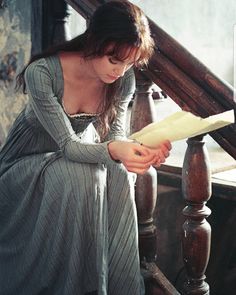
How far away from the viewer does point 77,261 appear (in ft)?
4.24

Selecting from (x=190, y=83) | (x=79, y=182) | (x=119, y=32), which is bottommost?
(x=79, y=182)

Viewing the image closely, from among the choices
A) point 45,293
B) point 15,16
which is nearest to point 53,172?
point 45,293

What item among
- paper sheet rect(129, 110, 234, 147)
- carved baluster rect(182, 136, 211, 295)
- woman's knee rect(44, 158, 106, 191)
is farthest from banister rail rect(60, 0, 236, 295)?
woman's knee rect(44, 158, 106, 191)

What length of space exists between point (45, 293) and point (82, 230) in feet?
0.91

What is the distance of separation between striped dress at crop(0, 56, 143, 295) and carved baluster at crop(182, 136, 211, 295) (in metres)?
0.16

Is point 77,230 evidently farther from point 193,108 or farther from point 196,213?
point 193,108

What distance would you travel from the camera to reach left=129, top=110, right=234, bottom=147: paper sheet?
1.00 m

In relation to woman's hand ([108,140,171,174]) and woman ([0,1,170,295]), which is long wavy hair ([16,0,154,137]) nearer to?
woman ([0,1,170,295])

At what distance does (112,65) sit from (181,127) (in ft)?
1.34

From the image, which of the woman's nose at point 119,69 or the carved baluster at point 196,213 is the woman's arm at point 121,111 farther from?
the carved baluster at point 196,213

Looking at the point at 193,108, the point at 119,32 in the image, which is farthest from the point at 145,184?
the point at 119,32

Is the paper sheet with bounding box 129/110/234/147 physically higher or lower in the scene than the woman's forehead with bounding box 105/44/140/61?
lower

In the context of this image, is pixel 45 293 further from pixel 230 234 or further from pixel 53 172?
pixel 230 234

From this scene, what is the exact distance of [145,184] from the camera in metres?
1.44
